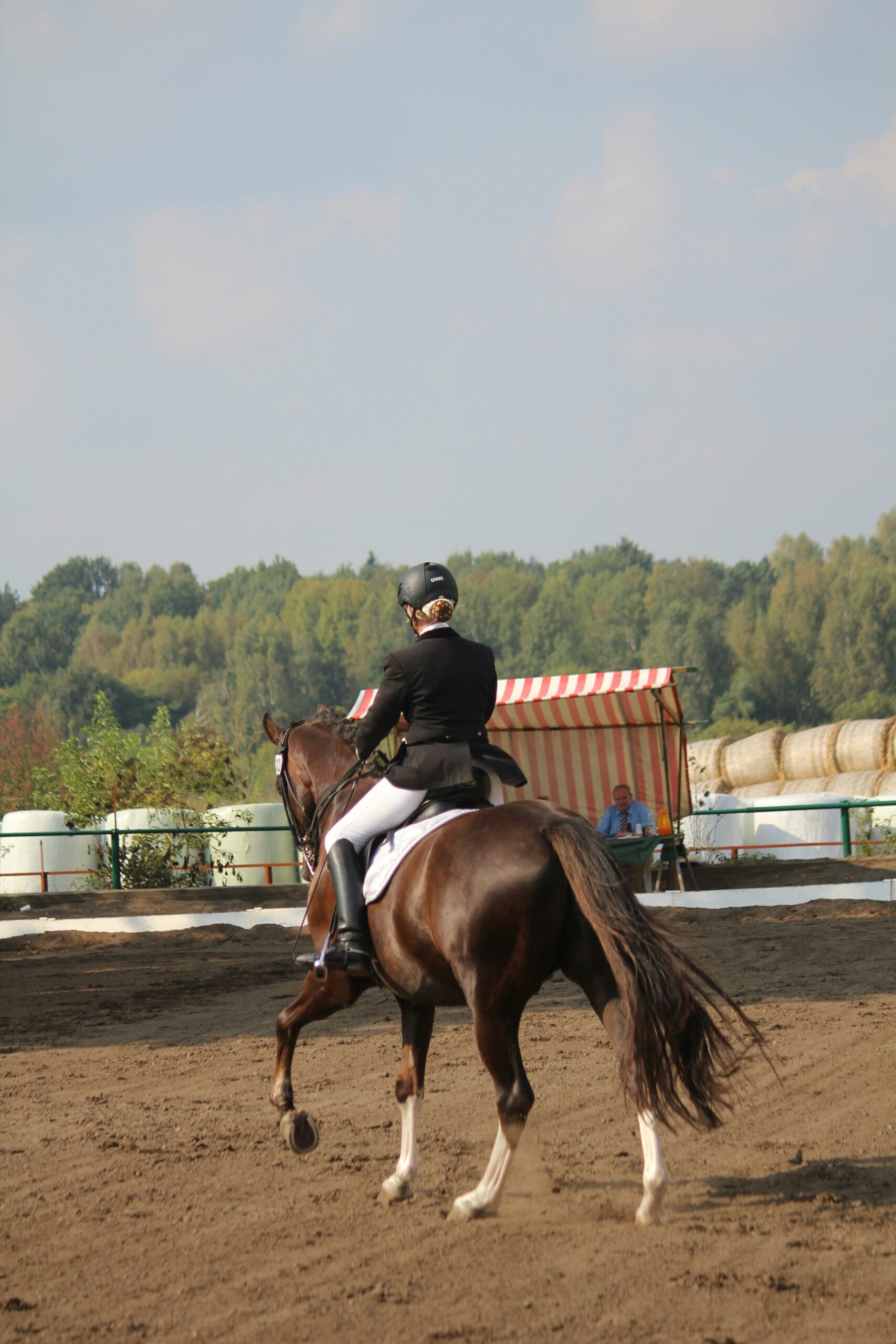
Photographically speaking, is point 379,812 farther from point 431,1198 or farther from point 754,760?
point 754,760

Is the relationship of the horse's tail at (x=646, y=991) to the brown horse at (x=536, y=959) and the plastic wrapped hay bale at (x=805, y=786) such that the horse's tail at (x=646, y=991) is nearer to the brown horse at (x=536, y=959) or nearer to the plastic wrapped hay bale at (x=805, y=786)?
the brown horse at (x=536, y=959)

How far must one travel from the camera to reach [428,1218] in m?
4.76

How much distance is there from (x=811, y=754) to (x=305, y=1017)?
28611 millimetres

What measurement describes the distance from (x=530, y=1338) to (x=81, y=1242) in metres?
1.87

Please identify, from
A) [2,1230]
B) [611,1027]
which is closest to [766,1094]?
[611,1027]

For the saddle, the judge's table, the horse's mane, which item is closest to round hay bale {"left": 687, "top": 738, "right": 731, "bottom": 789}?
the judge's table

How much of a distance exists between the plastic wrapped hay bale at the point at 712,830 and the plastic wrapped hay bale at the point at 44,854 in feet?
32.7

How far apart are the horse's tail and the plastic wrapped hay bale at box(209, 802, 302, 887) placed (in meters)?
16.9

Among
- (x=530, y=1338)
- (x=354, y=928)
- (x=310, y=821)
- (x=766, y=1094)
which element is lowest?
(x=766, y=1094)

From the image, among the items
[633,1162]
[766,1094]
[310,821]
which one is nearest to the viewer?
[633,1162]

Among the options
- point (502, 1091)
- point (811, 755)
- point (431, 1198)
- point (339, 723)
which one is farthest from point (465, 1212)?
point (811, 755)

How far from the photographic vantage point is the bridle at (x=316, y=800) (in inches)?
229

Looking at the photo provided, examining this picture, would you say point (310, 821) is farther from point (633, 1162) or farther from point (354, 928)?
point (633, 1162)

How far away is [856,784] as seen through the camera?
2939 centimetres
